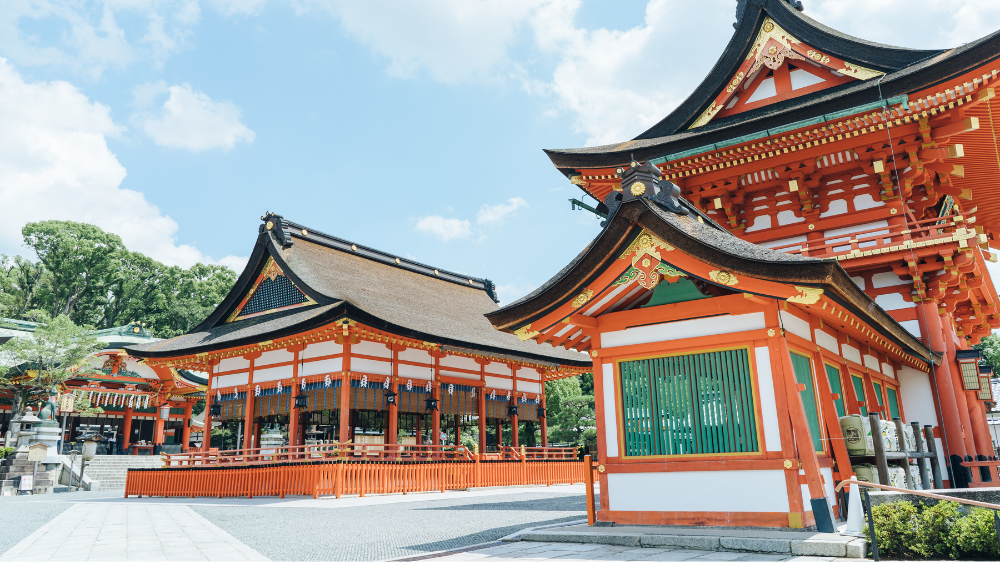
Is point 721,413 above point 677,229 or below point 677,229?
below

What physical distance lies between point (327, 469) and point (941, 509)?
12.4 metres

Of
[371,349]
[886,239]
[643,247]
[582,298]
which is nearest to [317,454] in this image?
[371,349]

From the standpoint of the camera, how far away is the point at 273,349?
1852 centimetres

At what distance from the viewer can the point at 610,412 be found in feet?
25.7

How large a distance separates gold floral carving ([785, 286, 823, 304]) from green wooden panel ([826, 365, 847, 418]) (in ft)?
8.56

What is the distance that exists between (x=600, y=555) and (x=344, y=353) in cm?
1175

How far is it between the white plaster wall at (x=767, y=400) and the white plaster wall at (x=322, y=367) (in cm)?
1205

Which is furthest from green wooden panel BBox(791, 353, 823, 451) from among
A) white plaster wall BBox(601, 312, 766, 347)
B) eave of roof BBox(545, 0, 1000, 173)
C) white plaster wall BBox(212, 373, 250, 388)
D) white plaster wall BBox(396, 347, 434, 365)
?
white plaster wall BBox(212, 373, 250, 388)

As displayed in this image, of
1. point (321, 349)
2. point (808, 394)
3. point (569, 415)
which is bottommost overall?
point (808, 394)

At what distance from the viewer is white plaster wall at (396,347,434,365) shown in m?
18.3

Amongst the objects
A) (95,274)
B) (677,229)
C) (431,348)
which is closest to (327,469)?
(431,348)

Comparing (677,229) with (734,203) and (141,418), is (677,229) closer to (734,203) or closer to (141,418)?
(734,203)

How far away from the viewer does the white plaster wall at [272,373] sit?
59.3 feet

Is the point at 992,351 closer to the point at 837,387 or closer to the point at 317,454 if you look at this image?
the point at 837,387
